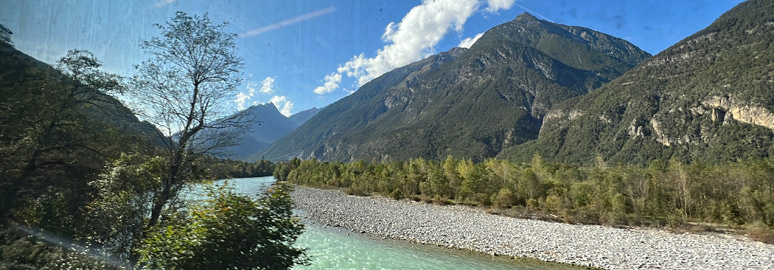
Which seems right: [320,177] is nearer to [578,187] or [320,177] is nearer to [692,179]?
[578,187]

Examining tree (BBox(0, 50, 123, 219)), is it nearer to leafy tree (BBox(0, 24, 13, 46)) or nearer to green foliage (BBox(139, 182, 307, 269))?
leafy tree (BBox(0, 24, 13, 46))

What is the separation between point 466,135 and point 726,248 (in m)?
175

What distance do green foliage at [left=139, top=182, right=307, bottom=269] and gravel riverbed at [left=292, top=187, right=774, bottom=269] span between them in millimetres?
17063

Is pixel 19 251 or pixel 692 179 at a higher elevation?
pixel 692 179

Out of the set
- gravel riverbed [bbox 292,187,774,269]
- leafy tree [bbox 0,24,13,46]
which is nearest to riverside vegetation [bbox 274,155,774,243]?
gravel riverbed [bbox 292,187,774,269]

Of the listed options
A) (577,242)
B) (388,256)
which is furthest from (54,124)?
(577,242)

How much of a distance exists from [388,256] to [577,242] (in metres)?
13.7

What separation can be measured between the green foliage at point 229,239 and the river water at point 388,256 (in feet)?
31.5

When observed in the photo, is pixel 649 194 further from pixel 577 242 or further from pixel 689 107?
pixel 689 107

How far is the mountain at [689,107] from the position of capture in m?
98.1

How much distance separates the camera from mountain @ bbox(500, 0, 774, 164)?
98125 millimetres

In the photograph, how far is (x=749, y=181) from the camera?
105ft

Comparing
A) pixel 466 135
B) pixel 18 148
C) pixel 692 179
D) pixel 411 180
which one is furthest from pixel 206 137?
pixel 466 135

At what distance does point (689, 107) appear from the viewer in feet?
386
